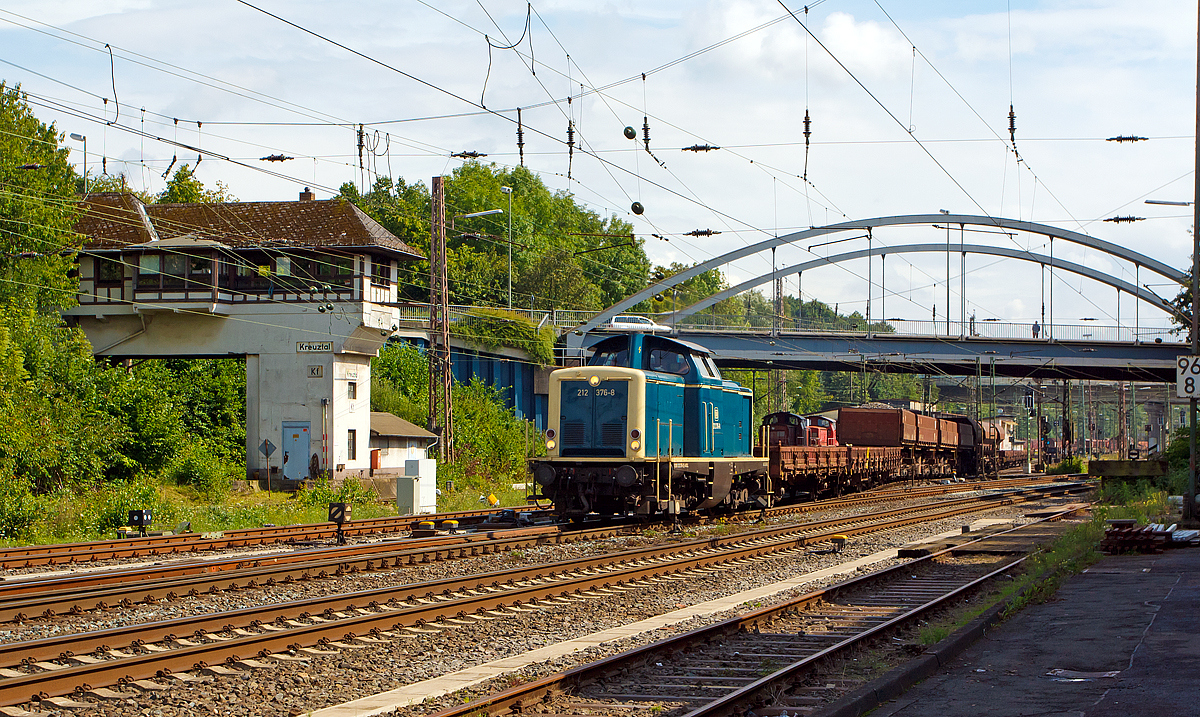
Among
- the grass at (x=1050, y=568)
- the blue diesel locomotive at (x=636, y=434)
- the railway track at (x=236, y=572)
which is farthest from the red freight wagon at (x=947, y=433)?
the railway track at (x=236, y=572)

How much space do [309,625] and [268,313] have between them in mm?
29336

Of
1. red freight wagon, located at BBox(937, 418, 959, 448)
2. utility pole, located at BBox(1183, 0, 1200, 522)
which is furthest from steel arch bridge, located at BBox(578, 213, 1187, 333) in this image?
utility pole, located at BBox(1183, 0, 1200, 522)

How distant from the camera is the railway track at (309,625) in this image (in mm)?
8602

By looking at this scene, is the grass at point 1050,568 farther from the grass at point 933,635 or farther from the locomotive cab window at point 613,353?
the locomotive cab window at point 613,353

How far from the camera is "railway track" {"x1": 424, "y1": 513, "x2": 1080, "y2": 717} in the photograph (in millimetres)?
7891

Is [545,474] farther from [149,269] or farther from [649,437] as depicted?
[149,269]

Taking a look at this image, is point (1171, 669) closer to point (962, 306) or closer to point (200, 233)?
point (200, 233)

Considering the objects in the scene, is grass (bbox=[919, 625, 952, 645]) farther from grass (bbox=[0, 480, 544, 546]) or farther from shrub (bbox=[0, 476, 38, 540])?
shrub (bbox=[0, 476, 38, 540])

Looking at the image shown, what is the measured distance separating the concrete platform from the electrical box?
59.5 ft

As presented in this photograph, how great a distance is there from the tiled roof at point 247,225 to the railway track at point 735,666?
94.5ft

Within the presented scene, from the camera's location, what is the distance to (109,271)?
3884 centimetres

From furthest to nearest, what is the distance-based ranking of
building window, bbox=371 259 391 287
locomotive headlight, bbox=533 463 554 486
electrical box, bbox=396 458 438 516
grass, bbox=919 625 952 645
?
1. building window, bbox=371 259 391 287
2. electrical box, bbox=396 458 438 516
3. locomotive headlight, bbox=533 463 554 486
4. grass, bbox=919 625 952 645

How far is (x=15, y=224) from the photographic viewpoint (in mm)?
32781

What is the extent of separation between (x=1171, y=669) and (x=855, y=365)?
64.2 metres
